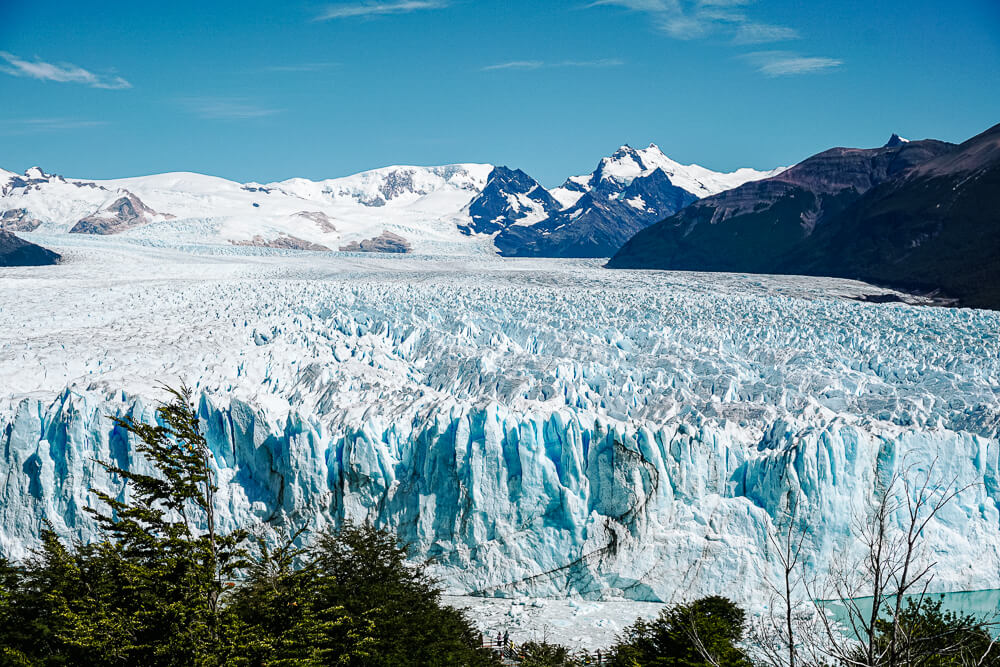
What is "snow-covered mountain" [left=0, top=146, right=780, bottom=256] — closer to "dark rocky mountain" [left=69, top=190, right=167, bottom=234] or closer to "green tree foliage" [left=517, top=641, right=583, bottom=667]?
"dark rocky mountain" [left=69, top=190, right=167, bottom=234]

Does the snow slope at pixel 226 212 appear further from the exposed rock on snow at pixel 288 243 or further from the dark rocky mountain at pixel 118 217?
the dark rocky mountain at pixel 118 217

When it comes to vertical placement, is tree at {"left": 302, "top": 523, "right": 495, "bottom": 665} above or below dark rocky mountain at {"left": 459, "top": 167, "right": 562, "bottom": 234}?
below

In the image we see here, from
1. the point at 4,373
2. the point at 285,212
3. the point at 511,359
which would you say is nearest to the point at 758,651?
the point at 511,359

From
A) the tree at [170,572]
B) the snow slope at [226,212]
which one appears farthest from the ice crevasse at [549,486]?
the snow slope at [226,212]

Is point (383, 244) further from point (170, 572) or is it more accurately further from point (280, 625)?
point (170, 572)

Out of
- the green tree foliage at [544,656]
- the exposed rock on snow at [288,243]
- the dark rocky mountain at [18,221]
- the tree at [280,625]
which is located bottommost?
the green tree foliage at [544,656]

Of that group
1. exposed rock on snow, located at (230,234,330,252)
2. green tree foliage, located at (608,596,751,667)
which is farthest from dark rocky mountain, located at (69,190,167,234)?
green tree foliage, located at (608,596,751,667)
